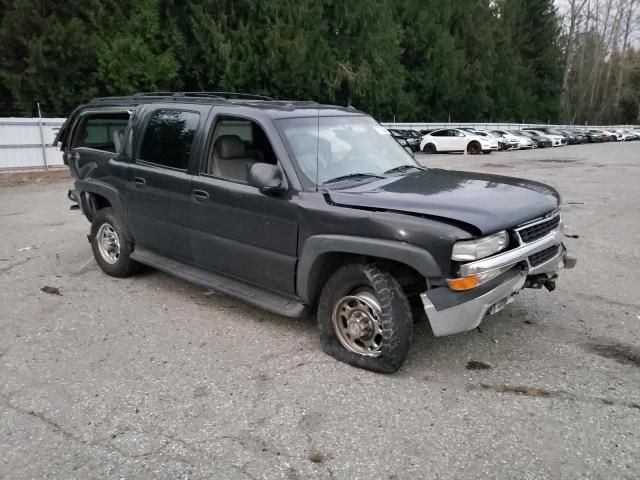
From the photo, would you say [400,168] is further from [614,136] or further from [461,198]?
[614,136]

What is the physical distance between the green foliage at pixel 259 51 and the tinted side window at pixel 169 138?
2252 cm

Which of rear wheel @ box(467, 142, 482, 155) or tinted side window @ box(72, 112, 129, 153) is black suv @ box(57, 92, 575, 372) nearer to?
tinted side window @ box(72, 112, 129, 153)

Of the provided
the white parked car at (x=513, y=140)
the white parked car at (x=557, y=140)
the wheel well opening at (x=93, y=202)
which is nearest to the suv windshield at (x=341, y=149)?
the wheel well opening at (x=93, y=202)

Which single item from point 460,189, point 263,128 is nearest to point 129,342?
point 263,128

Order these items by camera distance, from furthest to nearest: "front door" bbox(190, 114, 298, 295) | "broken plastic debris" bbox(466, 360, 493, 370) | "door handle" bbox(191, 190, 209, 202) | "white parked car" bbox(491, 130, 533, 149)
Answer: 1. "white parked car" bbox(491, 130, 533, 149)
2. "door handle" bbox(191, 190, 209, 202)
3. "front door" bbox(190, 114, 298, 295)
4. "broken plastic debris" bbox(466, 360, 493, 370)

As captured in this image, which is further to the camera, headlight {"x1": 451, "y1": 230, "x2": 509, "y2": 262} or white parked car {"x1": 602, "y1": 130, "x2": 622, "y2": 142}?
white parked car {"x1": 602, "y1": 130, "x2": 622, "y2": 142}

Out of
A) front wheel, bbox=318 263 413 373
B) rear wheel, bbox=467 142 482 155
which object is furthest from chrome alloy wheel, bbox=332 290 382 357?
rear wheel, bbox=467 142 482 155

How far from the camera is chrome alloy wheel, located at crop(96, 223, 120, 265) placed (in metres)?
5.84

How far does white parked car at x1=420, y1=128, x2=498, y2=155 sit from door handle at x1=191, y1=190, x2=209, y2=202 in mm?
26305

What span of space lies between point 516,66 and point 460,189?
5729cm

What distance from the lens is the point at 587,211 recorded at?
10195mm

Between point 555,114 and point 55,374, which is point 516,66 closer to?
point 555,114

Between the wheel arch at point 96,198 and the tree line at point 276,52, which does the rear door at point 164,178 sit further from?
the tree line at point 276,52

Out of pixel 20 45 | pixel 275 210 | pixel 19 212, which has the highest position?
pixel 20 45
